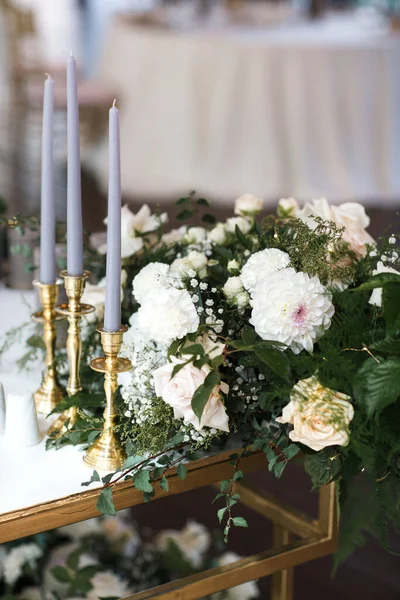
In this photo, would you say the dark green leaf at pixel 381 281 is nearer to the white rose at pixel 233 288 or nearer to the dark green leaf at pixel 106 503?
the white rose at pixel 233 288

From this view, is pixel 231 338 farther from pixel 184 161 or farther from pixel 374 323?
pixel 184 161

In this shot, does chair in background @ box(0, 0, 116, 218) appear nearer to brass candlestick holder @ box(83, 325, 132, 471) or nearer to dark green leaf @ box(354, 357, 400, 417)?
brass candlestick holder @ box(83, 325, 132, 471)

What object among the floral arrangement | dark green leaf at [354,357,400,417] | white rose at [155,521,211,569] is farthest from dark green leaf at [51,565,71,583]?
dark green leaf at [354,357,400,417]

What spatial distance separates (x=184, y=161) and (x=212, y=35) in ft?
2.25

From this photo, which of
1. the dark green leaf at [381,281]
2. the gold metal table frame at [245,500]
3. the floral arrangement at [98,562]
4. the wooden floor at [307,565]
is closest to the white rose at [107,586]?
the floral arrangement at [98,562]

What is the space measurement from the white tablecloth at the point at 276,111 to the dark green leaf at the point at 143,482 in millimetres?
3916

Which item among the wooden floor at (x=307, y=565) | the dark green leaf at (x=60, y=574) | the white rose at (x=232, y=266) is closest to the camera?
the white rose at (x=232, y=266)

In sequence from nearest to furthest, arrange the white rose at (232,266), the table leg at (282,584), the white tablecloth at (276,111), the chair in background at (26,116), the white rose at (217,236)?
the white rose at (232,266), the white rose at (217,236), the table leg at (282,584), the white tablecloth at (276,111), the chair in background at (26,116)

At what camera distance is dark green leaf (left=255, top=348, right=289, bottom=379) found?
85 cm

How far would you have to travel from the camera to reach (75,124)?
36.1 inches

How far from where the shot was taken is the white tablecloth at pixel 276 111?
4.68 m

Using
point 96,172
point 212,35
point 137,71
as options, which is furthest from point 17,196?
point 212,35

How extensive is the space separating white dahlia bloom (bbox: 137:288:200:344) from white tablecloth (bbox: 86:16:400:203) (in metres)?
3.87

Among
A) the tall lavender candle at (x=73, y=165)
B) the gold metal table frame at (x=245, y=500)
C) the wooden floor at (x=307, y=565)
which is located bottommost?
the wooden floor at (x=307, y=565)
